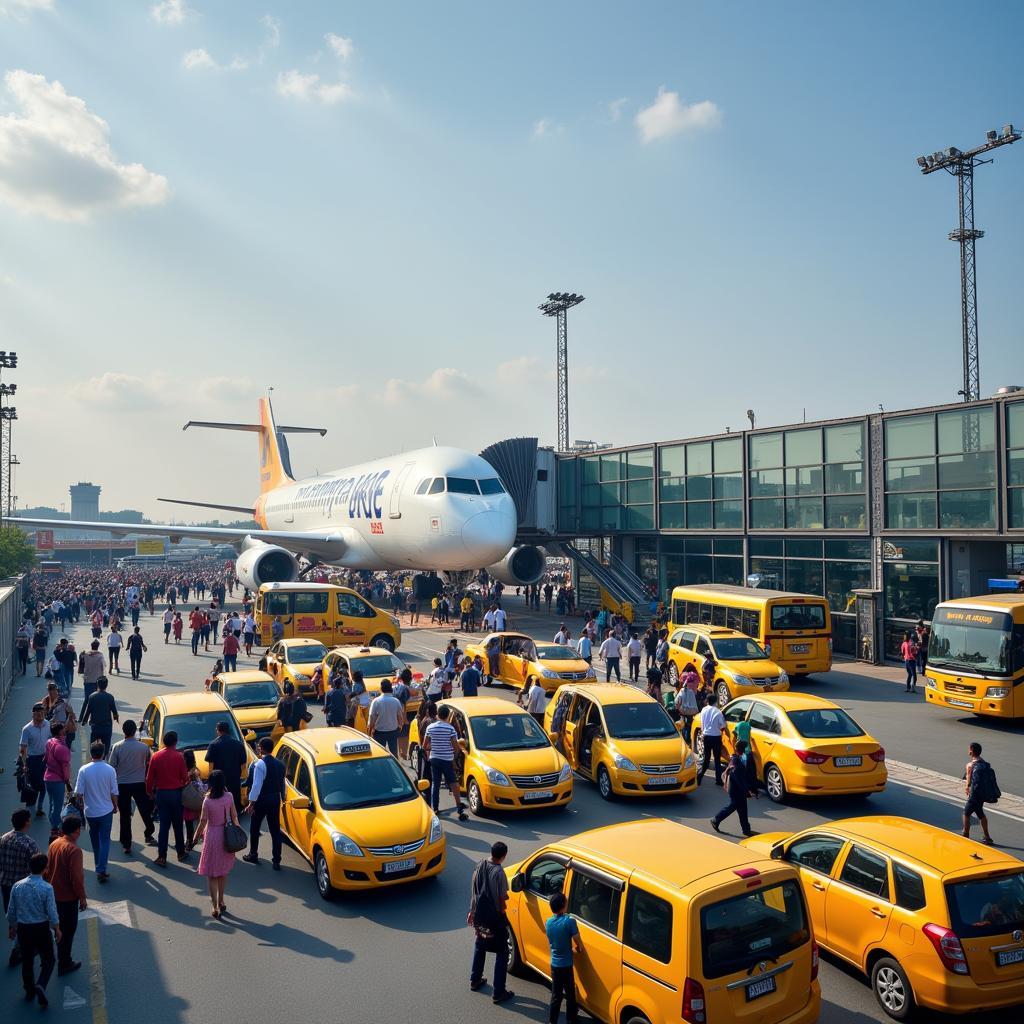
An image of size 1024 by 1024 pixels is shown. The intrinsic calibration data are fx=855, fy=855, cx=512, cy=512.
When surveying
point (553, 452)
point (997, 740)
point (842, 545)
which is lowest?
point (997, 740)

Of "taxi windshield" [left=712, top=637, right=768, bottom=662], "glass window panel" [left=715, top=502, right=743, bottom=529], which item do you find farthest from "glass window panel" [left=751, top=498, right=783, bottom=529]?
"taxi windshield" [left=712, top=637, right=768, bottom=662]

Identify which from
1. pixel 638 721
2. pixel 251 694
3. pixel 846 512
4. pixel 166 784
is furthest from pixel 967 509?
pixel 166 784

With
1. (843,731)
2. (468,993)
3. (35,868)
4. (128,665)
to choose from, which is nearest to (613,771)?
(843,731)

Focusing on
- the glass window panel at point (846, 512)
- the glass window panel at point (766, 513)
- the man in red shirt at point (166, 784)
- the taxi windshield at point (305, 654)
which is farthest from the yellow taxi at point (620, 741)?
the glass window panel at point (766, 513)

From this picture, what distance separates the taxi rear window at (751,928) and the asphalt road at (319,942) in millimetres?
1531

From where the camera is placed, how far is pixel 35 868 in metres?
7.44

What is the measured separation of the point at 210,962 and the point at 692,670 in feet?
35.5

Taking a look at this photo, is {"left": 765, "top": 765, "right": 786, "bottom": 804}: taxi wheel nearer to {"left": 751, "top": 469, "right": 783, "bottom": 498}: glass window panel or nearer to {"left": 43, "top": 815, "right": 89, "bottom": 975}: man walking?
{"left": 43, "top": 815, "right": 89, "bottom": 975}: man walking

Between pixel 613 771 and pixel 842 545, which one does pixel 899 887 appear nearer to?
pixel 613 771

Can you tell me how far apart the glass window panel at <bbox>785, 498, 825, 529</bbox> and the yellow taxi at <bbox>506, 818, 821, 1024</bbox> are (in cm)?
2449

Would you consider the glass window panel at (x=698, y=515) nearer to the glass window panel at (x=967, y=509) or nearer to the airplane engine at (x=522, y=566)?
the airplane engine at (x=522, y=566)

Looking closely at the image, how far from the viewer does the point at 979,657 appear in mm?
18609

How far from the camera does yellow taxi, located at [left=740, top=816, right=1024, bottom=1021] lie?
6.62 meters

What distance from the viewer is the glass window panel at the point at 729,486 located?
33.1m
